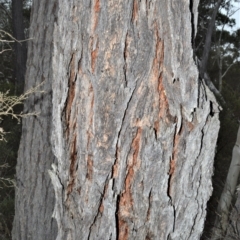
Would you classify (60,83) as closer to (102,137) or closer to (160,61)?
(102,137)

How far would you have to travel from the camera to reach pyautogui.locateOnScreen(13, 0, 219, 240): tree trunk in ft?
3.73

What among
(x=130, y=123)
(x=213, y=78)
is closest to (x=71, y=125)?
(x=130, y=123)

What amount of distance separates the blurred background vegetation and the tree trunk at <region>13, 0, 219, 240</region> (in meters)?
0.21

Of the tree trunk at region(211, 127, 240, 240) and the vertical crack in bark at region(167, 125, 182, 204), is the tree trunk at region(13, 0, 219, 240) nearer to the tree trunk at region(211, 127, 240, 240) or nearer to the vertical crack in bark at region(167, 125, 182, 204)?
the vertical crack in bark at region(167, 125, 182, 204)

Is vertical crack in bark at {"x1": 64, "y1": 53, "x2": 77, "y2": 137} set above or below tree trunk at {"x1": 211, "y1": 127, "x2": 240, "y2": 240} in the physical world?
above

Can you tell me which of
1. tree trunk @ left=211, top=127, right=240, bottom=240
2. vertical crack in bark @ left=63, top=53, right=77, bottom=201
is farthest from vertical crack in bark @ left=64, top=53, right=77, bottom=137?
tree trunk @ left=211, top=127, right=240, bottom=240

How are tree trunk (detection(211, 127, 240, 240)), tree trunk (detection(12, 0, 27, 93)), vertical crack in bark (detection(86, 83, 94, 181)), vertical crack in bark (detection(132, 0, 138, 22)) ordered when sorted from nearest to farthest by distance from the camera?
vertical crack in bark (detection(132, 0, 138, 22))
vertical crack in bark (detection(86, 83, 94, 181))
tree trunk (detection(211, 127, 240, 240))
tree trunk (detection(12, 0, 27, 93))

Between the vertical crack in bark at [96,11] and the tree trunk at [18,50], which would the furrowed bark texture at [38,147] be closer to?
the vertical crack in bark at [96,11]

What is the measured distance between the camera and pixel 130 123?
1.20m

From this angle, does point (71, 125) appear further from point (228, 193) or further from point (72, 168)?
point (228, 193)

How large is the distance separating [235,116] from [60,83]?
742 centimetres

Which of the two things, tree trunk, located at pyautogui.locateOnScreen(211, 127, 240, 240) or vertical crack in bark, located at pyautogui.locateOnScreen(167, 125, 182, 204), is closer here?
vertical crack in bark, located at pyautogui.locateOnScreen(167, 125, 182, 204)

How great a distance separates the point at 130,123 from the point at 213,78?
12.1 metres

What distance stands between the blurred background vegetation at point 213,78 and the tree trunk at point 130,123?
208mm
